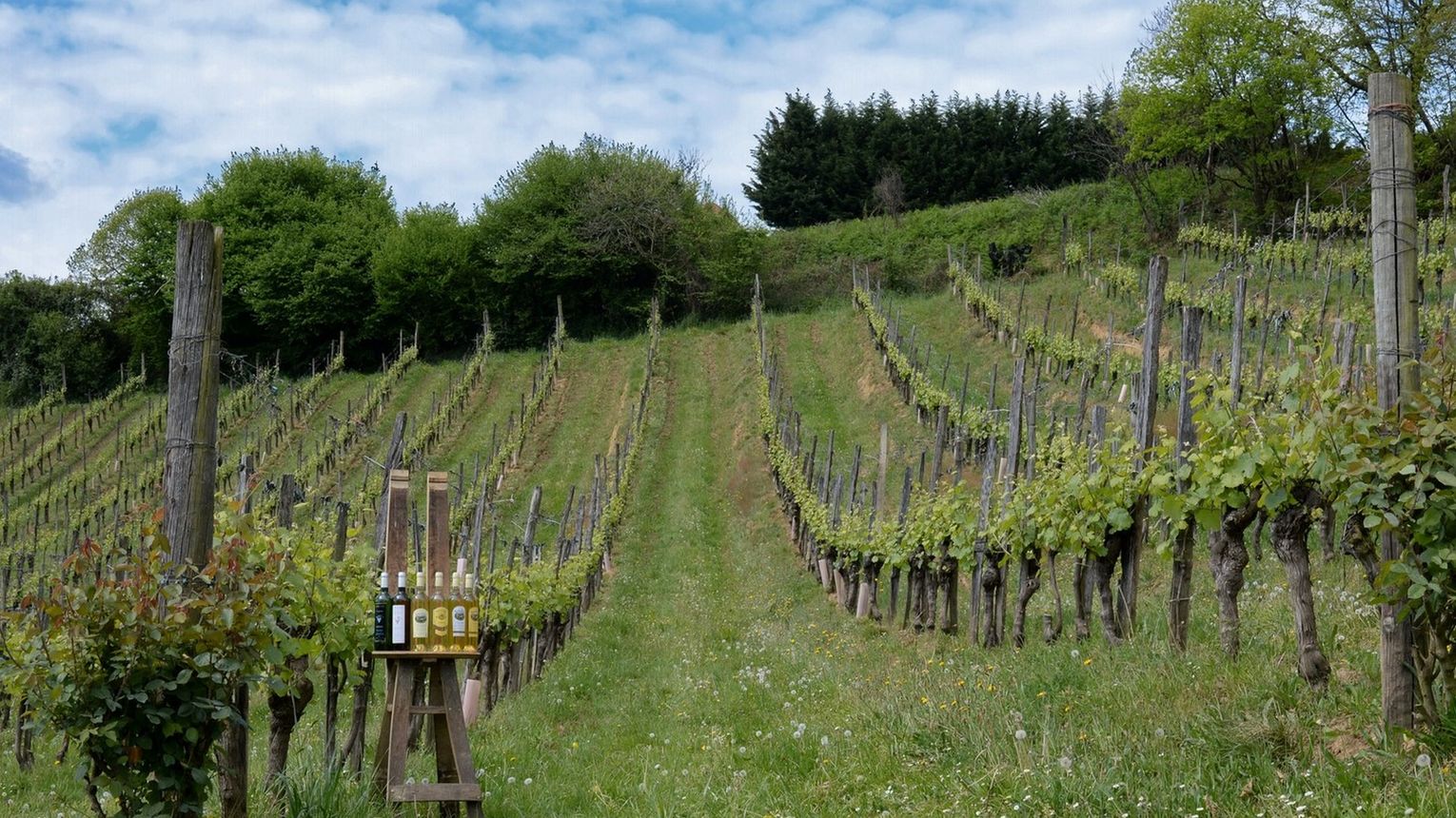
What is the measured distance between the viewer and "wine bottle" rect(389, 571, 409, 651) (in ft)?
23.2

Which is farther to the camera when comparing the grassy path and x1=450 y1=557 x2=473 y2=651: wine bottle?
x1=450 y1=557 x2=473 y2=651: wine bottle

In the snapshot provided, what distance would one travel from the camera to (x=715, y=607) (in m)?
18.6

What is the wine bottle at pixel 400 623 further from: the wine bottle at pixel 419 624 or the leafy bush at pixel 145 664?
the leafy bush at pixel 145 664

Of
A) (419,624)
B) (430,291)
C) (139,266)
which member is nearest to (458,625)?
(419,624)

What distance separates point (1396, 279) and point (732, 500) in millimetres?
23008

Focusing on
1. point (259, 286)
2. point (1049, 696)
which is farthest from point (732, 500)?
point (259, 286)

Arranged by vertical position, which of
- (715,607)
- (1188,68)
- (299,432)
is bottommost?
(715,607)

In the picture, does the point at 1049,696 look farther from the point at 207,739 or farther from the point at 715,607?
the point at 715,607

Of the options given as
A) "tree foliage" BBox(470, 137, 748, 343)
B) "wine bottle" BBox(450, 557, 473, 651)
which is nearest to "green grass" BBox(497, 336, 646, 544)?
"tree foliage" BBox(470, 137, 748, 343)

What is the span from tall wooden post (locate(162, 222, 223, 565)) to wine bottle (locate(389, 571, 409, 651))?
4.50ft

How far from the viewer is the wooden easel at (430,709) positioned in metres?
6.80

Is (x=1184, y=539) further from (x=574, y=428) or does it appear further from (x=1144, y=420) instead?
(x=574, y=428)

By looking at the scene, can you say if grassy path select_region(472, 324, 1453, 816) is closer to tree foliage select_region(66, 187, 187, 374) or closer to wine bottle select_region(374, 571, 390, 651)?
wine bottle select_region(374, 571, 390, 651)

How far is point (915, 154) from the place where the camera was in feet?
202
